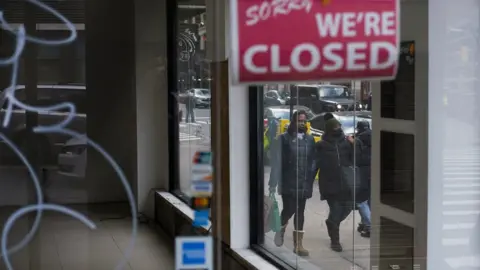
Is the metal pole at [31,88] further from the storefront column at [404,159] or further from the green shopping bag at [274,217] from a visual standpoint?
the storefront column at [404,159]

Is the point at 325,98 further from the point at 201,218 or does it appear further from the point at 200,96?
the point at 200,96

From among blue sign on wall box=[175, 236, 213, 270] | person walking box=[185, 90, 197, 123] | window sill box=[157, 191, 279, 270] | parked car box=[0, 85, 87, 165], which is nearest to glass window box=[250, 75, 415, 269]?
window sill box=[157, 191, 279, 270]

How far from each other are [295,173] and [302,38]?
Result: 7.10 ft

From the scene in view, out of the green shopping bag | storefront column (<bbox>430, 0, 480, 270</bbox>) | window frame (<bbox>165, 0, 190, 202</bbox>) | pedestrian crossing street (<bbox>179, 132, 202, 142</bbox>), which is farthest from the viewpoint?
window frame (<bbox>165, 0, 190, 202</bbox>)

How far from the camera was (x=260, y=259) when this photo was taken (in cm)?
455

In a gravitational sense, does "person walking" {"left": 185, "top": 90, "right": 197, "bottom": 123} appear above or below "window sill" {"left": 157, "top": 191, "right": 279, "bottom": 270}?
above

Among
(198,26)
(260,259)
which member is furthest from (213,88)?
(260,259)

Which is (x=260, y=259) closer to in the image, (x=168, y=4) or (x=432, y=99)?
(x=432, y=99)

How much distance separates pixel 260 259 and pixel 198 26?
1.93 m

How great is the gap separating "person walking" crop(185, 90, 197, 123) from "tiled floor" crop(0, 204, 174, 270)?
1.05 metres

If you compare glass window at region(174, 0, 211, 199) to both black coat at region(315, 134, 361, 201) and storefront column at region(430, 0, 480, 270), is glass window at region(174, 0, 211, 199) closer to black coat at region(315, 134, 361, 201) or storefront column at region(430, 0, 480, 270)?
black coat at region(315, 134, 361, 201)

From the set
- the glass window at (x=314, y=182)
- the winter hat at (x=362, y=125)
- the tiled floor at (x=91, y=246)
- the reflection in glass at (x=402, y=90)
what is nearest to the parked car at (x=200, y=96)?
the glass window at (x=314, y=182)

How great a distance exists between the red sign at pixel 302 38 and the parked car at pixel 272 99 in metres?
1.43

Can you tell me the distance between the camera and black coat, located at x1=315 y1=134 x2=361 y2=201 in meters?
4.07
